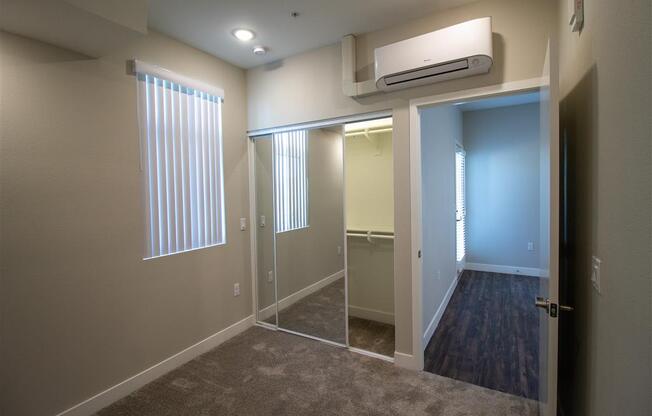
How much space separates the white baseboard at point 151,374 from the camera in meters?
2.08

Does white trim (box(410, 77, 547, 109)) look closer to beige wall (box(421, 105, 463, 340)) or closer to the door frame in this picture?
the door frame

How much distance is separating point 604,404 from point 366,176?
8.79 feet

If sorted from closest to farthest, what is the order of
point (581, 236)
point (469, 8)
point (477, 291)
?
point (581, 236) → point (469, 8) → point (477, 291)

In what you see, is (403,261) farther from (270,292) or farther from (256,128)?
(256,128)

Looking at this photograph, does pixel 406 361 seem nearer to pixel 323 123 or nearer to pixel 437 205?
pixel 437 205

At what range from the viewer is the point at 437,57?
6.93 ft

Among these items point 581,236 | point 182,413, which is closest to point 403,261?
point 581,236

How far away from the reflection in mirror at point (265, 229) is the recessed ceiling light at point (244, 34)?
98 centimetres

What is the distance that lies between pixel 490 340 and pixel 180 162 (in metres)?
3.33

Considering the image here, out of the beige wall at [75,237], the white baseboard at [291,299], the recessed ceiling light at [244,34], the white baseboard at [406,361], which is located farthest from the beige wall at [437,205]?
the beige wall at [75,237]

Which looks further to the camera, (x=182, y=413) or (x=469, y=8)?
(x=469, y=8)

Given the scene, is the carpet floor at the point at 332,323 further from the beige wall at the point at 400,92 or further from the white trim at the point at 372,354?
the beige wall at the point at 400,92

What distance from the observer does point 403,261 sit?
2537 mm

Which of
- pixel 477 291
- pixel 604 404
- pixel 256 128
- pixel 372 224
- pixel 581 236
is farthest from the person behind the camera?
pixel 477 291
